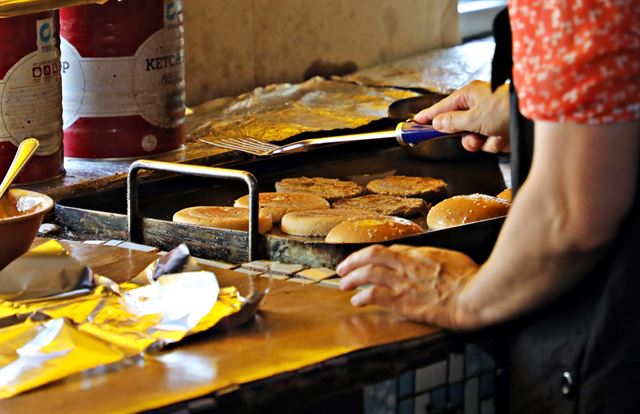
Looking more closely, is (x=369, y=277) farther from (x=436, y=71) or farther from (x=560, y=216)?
(x=436, y=71)

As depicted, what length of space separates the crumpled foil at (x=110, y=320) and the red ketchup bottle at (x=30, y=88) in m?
0.64

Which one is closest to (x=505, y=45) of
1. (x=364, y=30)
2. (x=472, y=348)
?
(x=472, y=348)

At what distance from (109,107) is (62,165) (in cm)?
16

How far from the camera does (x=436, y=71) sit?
11.5ft

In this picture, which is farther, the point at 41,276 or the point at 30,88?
the point at 30,88

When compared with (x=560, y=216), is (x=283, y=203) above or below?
below

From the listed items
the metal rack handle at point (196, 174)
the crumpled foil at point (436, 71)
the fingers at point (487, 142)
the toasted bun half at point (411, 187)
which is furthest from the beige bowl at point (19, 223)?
the crumpled foil at point (436, 71)

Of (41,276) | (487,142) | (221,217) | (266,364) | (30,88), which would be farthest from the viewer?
(30,88)

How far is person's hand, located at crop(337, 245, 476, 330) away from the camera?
139 cm

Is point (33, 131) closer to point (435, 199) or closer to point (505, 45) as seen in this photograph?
point (435, 199)

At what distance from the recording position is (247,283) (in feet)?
5.21

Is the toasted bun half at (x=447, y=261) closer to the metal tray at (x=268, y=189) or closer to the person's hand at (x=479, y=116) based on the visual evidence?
the metal tray at (x=268, y=189)

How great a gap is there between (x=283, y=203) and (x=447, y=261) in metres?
0.70

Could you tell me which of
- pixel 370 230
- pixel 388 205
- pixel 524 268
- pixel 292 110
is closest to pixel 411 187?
pixel 388 205
